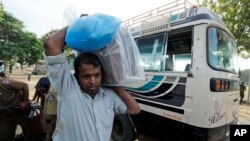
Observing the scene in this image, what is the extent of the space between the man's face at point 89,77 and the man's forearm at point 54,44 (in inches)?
8.8

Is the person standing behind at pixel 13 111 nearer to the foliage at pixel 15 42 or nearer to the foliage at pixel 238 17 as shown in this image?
the foliage at pixel 238 17

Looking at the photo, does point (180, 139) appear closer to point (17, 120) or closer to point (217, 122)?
point (217, 122)

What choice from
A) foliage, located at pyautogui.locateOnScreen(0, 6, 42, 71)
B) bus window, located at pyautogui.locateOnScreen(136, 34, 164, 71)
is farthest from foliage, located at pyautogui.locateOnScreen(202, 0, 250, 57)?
foliage, located at pyautogui.locateOnScreen(0, 6, 42, 71)

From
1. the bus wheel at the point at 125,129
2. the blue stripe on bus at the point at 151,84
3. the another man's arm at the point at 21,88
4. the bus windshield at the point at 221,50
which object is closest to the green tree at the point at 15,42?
the bus wheel at the point at 125,129

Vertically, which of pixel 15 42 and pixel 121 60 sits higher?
pixel 15 42

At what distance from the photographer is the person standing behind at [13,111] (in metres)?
3.97

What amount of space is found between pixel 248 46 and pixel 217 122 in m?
12.5

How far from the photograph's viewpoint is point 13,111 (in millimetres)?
4027

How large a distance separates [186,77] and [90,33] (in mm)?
2513

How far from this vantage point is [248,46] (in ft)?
48.1

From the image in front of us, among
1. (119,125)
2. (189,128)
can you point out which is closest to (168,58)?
(189,128)

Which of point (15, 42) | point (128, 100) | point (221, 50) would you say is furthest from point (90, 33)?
point (15, 42)

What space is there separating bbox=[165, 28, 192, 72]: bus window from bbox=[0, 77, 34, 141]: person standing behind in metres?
2.44

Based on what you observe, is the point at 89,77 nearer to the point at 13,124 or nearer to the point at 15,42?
the point at 13,124
